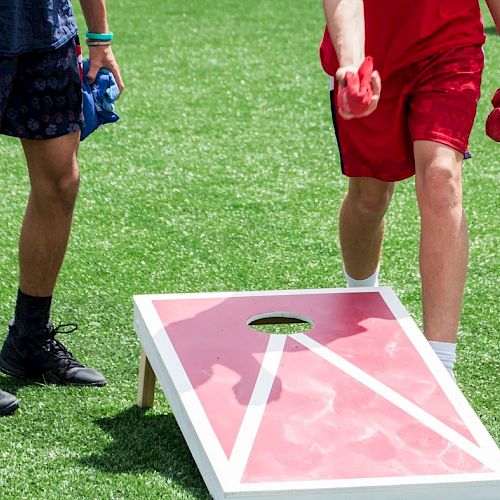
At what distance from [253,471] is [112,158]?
3417mm

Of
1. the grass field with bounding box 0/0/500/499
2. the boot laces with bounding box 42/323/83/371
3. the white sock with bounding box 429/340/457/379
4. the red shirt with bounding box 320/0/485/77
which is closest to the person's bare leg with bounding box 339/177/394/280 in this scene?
the grass field with bounding box 0/0/500/499

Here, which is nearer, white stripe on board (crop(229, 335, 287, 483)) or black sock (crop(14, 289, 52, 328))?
white stripe on board (crop(229, 335, 287, 483))

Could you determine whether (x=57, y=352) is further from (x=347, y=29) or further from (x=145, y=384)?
(x=347, y=29)

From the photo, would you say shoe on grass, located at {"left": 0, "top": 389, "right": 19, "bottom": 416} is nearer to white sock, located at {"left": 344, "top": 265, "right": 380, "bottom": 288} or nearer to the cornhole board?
the cornhole board

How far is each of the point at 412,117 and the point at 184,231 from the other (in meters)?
1.66

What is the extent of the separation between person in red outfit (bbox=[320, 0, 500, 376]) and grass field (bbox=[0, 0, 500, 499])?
1.41ft

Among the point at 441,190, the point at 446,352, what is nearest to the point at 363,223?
the point at 441,190

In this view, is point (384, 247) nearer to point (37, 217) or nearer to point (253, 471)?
point (37, 217)

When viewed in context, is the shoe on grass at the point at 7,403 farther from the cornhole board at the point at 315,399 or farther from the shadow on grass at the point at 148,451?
the cornhole board at the point at 315,399

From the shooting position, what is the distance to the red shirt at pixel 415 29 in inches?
131

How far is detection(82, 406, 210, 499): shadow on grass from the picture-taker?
9.48 ft

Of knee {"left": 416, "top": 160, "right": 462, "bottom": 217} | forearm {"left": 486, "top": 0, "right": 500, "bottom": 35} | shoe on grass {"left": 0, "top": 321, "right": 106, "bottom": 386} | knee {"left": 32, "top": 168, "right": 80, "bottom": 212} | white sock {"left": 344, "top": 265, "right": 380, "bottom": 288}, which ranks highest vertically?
forearm {"left": 486, "top": 0, "right": 500, "bottom": 35}

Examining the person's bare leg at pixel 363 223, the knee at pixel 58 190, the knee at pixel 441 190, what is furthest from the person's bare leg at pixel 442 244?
the knee at pixel 58 190

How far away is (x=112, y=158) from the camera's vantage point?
575 centimetres
